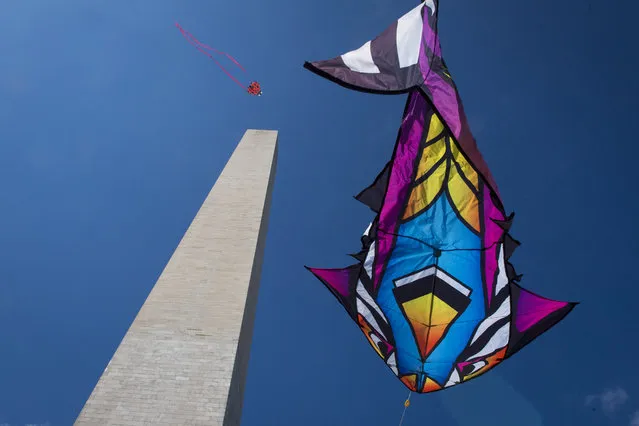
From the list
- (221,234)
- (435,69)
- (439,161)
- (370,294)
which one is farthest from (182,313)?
(435,69)

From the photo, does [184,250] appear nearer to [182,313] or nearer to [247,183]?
[182,313]

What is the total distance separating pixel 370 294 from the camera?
24.2 ft

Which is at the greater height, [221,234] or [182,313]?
[221,234]

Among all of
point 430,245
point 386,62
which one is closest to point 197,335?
point 430,245

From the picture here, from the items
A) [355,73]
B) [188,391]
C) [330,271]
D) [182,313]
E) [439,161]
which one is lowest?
[188,391]

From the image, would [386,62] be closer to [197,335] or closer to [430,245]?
[430,245]

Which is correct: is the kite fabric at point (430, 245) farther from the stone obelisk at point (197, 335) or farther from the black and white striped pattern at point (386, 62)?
the stone obelisk at point (197, 335)

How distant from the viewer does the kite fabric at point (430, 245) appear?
16.9 feet

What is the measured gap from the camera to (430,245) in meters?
6.50

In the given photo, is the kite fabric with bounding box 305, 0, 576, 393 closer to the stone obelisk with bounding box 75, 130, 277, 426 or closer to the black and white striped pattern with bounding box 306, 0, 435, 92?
the black and white striped pattern with bounding box 306, 0, 435, 92

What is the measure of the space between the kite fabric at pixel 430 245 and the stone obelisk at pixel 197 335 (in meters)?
1.72

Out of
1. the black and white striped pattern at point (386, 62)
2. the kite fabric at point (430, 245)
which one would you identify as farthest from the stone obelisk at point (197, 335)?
the black and white striped pattern at point (386, 62)

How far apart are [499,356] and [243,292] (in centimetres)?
423

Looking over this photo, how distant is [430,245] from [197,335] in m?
3.82
